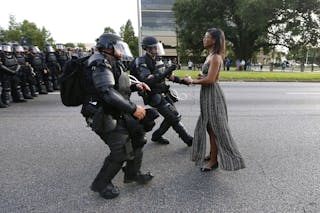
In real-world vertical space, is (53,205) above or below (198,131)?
below

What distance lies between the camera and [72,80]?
2.75m

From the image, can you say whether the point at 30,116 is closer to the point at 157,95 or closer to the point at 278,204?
the point at 157,95

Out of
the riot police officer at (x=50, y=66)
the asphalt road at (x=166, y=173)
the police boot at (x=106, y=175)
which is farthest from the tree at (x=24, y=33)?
the police boot at (x=106, y=175)

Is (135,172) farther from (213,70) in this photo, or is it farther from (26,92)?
(26,92)

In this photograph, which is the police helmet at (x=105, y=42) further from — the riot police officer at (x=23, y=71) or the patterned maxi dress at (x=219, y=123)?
the riot police officer at (x=23, y=71)

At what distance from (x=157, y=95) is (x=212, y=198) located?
182 cm

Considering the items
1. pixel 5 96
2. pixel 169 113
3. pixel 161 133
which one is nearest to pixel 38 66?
pixel 5 96

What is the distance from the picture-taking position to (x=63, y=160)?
12.9 feet

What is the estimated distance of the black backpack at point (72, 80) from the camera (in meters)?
2.74

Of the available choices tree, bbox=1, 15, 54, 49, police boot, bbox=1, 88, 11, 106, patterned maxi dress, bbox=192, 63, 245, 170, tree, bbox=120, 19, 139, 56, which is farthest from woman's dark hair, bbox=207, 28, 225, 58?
tree, bbox=120, 19, 139, 56

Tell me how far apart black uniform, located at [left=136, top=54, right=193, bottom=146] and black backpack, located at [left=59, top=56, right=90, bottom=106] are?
3.70 feet

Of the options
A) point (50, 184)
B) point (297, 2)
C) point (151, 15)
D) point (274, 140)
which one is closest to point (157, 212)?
point (50, 184)

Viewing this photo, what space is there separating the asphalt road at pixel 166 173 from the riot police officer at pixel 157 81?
0.40 metres

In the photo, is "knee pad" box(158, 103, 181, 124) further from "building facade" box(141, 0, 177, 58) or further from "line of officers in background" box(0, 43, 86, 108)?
"building facade" box(141, 0, 177, 58)
